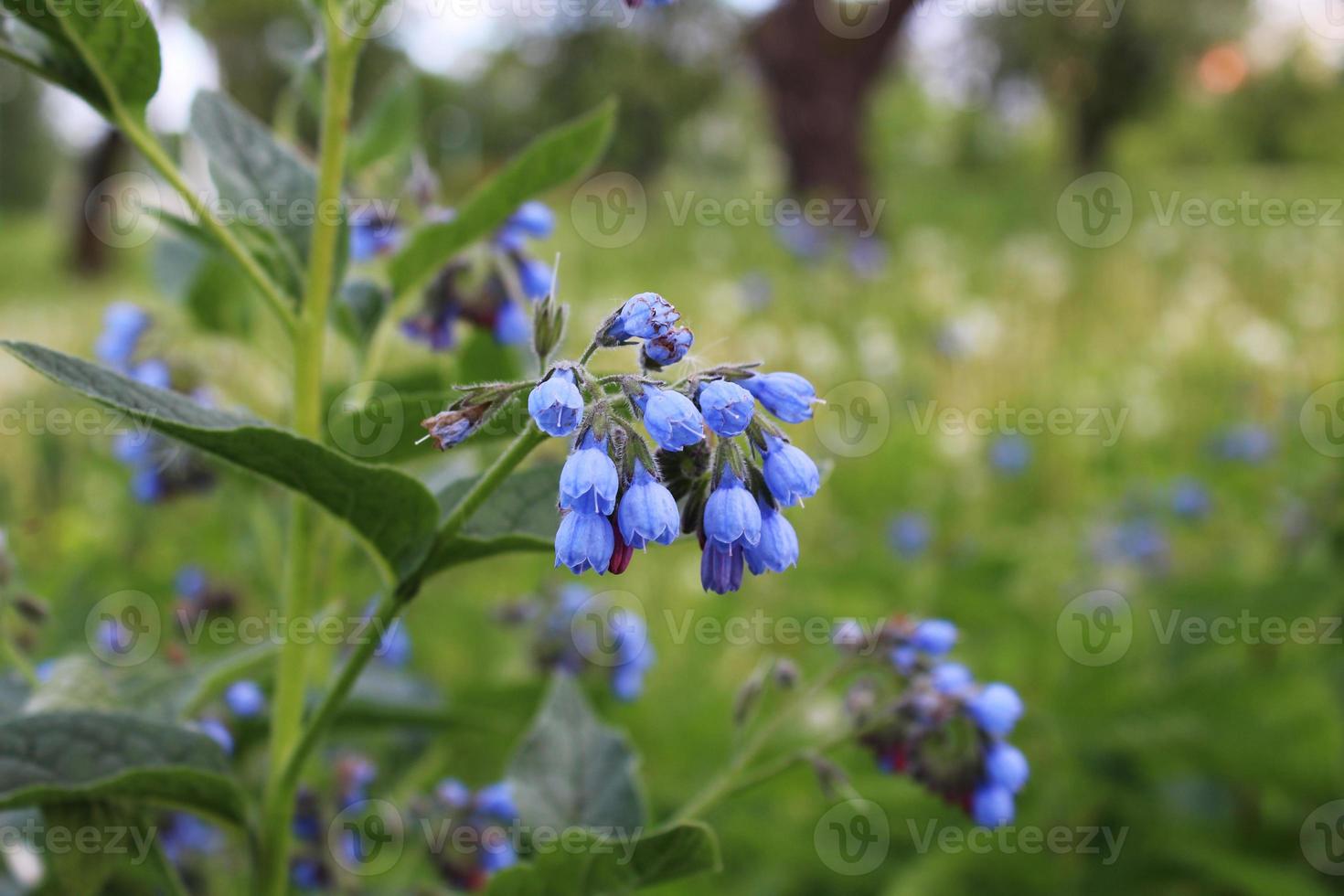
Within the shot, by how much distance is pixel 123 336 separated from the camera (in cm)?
185

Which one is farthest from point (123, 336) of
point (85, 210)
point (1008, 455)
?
point (85, 210)

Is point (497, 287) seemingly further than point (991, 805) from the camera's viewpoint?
Yes

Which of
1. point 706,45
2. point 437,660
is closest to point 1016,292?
point 437,660

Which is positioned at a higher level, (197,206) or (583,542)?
(197,206)

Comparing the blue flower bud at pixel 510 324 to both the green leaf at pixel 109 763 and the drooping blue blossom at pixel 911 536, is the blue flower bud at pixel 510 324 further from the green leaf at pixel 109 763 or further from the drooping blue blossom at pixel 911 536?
the drooping blue blossom at pixel 911 536

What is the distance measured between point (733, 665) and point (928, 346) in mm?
2749

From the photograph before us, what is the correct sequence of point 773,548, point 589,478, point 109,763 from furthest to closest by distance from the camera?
1. point 109,763
2. point 773,548
3. point 589,478

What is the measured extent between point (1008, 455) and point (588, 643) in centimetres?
248

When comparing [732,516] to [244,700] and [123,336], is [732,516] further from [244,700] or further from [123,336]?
[123,336]

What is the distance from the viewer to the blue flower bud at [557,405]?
2.66ft

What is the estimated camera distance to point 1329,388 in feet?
13.5

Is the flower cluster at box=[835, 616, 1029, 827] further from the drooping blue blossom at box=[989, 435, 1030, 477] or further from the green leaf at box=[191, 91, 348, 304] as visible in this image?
the drooping blue blossom at box=[989, 435, 1030, 477]

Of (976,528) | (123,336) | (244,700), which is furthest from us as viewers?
(976,528)

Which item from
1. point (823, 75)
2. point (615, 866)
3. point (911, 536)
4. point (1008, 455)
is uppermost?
point (823, 75)
